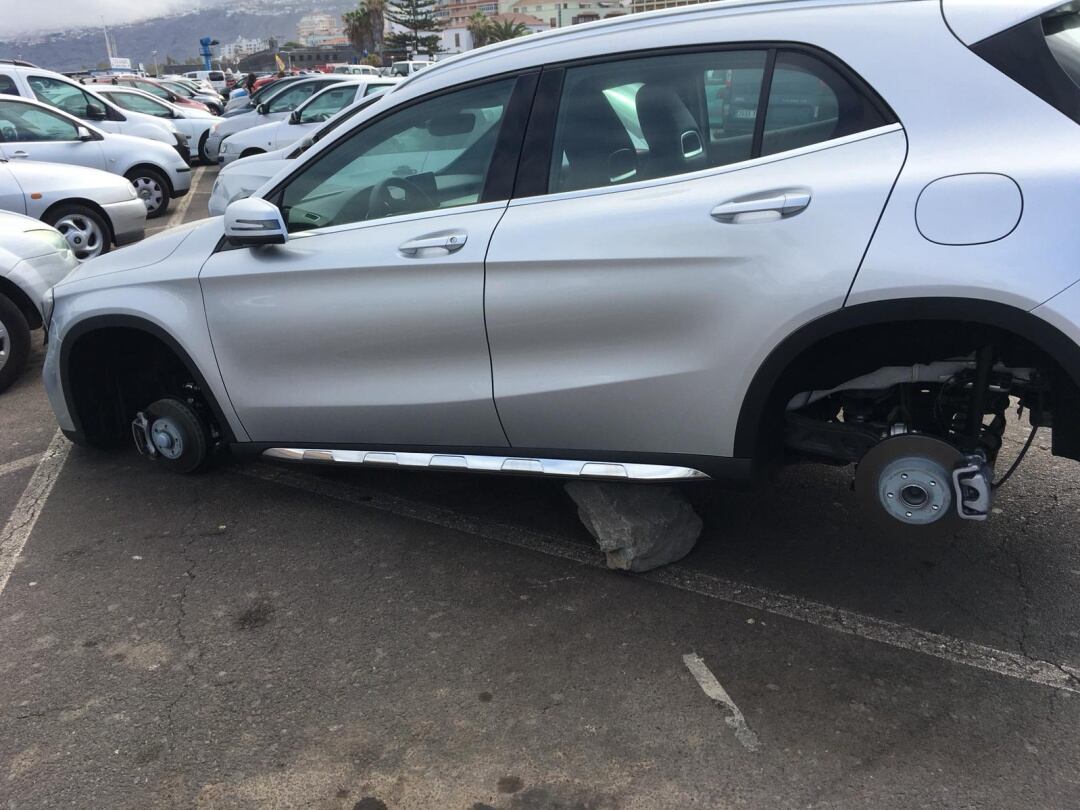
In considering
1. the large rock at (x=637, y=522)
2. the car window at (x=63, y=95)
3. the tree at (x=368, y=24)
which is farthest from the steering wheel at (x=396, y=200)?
the tree at (x=368, y=24)

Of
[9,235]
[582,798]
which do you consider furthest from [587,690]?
[9,235]

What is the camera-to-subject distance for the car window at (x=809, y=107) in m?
2.65

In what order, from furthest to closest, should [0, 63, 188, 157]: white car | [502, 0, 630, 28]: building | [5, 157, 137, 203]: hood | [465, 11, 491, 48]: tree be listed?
[502, 0, 630, 28]: building, [465, 11, 491, 48]: tree, [0, 63, 188, 157]: white car, [5, 157, 137, 203]: hood

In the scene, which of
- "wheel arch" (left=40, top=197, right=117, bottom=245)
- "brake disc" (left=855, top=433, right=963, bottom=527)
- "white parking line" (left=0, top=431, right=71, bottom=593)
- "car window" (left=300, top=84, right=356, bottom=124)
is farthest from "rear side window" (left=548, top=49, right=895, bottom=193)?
"car window" (left=300, top=84, right=356, bottom=124)

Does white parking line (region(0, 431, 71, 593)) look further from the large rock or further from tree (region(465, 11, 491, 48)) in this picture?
tree (region(465, 11, 491, 48))

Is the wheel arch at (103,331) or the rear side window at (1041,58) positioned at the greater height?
the rear side window at (1041,58)

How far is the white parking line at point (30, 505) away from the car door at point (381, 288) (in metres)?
1.08

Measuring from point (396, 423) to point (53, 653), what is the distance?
4.57ft

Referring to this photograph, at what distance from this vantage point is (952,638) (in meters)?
2.93

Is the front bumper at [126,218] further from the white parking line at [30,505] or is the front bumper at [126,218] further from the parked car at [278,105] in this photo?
the parked car at [278,105]

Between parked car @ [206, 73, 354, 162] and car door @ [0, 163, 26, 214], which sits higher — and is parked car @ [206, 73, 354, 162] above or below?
above

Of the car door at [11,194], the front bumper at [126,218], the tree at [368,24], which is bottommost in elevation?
the front bumper at [126,218]

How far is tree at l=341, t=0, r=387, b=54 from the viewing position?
321ft

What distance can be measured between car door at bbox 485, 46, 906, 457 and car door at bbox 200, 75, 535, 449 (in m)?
0.13
